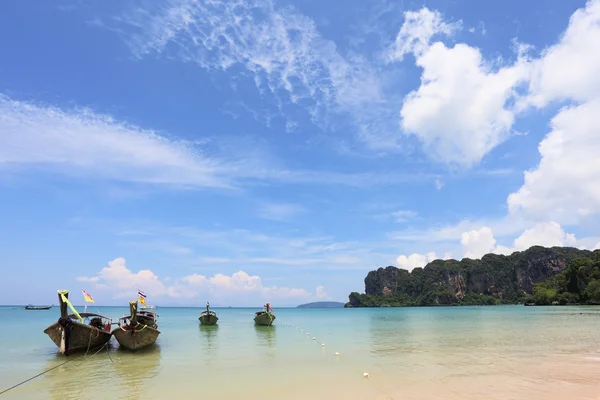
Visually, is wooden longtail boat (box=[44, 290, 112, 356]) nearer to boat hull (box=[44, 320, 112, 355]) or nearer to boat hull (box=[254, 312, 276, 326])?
boat hull (box=[44, 320, 112, 355])

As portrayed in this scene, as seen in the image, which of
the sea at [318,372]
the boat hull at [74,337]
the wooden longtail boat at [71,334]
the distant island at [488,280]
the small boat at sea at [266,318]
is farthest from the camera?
the distant island at [488,280]

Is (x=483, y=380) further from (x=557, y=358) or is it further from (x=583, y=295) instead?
(x=583, y=295)

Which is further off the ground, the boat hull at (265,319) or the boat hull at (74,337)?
the boat hull at (74,337)

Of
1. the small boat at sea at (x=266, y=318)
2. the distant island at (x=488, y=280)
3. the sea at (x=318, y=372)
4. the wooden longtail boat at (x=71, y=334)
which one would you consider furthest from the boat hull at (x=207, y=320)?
the distant island at (x=488, y=280)

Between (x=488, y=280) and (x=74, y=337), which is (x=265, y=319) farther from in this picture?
(x=488, y=280)

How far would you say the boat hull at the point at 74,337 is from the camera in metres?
21.0

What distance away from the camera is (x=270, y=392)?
1294 cm

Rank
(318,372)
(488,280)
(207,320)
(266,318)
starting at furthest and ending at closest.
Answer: (488,280), (207,320), (266,318), (318,372)

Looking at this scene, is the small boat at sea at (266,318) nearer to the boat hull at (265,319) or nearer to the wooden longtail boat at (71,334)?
the boat hull at (265,319)

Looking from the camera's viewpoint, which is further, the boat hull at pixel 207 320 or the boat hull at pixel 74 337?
the boat hull at pixel 207 320

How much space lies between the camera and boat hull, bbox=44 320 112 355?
2105cm

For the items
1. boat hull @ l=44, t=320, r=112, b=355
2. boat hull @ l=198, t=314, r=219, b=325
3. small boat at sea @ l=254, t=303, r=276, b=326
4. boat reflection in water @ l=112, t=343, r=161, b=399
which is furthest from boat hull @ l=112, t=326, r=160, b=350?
boat hull @ l=198, t=314, r=219, b=325

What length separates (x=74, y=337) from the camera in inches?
843

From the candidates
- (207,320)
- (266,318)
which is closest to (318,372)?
(266,318)
